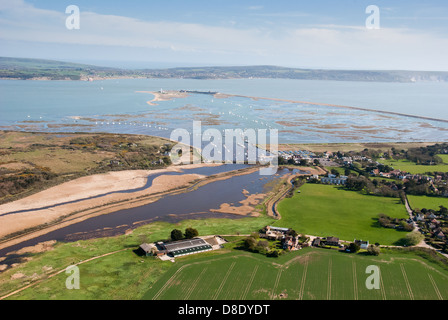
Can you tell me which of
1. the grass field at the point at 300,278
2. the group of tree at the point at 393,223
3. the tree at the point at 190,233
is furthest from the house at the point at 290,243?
the group of tree at the point at 393,223

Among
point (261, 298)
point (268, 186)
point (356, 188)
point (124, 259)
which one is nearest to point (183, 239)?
point (124, 259)

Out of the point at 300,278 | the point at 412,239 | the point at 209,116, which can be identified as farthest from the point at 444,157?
the point at 209,116

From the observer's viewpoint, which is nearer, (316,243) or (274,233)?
(316,243)

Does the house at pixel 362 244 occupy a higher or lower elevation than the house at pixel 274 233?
lower

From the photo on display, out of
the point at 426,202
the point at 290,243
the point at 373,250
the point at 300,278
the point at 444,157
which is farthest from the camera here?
the point at 444,157

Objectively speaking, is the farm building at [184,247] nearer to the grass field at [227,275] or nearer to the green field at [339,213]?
the grass field at [227,275]

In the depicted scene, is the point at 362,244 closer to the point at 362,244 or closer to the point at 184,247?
the point at 362,244
